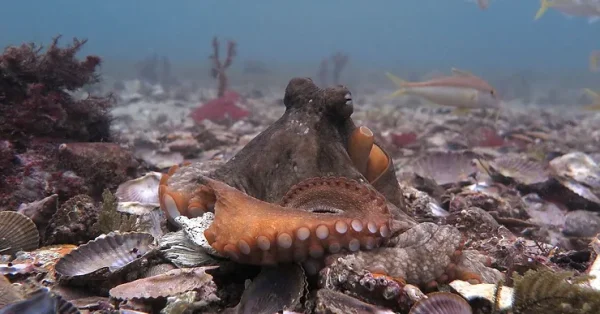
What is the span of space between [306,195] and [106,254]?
4.24 feet

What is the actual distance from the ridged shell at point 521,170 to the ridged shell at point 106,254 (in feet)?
14.7

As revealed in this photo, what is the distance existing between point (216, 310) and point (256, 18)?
207778mm

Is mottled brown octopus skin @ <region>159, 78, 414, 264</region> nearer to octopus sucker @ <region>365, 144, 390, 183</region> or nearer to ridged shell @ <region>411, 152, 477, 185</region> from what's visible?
octopus sucker @ <region>365, 144, 390, 183</region>

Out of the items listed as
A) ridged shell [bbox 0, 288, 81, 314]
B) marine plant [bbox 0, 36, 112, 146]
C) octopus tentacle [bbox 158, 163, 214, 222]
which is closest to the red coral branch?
marine plant [bbox 0, 36, 112, 146]

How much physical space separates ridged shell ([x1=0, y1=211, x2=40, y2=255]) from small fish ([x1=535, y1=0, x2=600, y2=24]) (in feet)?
39.6

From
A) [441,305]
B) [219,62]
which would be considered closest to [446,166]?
[441,305]

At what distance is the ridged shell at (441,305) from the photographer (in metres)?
2.04

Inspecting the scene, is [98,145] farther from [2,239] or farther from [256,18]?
[256,18]

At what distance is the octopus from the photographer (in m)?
2.37

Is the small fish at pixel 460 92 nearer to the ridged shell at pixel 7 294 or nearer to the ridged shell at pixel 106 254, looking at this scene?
the ridged shell at pixel 106 254

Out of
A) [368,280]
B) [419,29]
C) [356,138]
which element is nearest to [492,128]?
[356,138]

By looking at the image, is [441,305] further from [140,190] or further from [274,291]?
[140,190]

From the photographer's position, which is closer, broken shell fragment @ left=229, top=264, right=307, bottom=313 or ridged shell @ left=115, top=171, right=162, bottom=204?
broken shell fragment @ left=229, top=264, right=307, bottom=313

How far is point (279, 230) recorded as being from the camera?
7.63 feet
